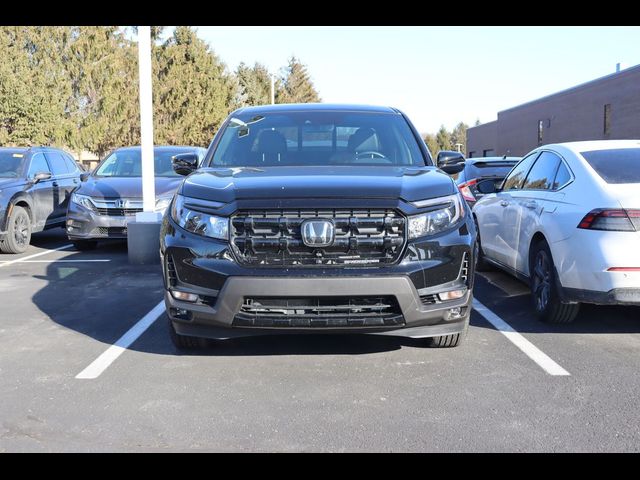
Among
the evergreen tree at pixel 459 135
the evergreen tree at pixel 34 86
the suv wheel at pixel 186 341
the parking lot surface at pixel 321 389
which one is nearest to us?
the parking lot surface at pixel 321 389

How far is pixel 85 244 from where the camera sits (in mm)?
10141

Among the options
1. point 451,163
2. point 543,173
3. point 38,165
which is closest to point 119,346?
point 451,163

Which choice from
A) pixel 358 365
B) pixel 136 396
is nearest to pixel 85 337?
pixel 136 396

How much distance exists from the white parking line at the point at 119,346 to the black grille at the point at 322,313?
3.85 feet

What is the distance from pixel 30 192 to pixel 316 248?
26.4 ft

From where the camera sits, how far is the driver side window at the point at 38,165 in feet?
34.4

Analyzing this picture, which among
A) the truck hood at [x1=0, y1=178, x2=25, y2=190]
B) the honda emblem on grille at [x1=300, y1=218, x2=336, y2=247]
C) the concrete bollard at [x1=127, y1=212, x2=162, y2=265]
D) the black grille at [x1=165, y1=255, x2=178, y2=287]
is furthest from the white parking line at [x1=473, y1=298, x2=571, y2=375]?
the truck hood at [x1=0, y1=178, x2=25, y2=190]

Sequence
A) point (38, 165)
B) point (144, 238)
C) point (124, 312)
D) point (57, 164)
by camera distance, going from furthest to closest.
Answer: point (57, 164)
point (38, 165)
point (144, 238)
point (124, 312)

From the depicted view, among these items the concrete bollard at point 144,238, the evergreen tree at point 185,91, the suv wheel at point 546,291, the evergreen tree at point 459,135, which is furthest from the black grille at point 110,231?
the evergreen tree at point 459,135

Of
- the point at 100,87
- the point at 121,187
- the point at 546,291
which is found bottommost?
the point at 546,291

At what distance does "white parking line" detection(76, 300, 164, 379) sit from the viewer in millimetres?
4203

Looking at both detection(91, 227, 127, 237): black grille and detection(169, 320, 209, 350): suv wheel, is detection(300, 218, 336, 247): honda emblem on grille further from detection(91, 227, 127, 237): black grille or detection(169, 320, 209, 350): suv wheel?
detection(91, 227, 127, 237): black grille

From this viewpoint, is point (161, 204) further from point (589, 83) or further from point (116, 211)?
point (589, 83)

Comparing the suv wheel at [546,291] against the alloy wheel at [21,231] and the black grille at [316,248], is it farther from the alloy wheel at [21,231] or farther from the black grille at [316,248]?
the alloy wheel at [21,231]
